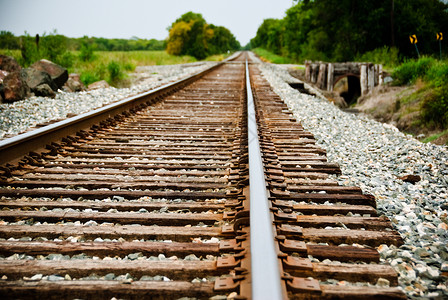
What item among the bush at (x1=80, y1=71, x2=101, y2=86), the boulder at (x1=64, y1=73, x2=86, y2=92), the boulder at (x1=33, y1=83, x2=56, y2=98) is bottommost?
the boulder at (x1=33, y1=83, x2=56, y2=98)

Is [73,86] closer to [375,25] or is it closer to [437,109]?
[437,109]

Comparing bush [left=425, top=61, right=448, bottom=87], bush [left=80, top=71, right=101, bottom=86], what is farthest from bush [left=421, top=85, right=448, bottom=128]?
bush [left=80, top=71, right=101, bottom=86]

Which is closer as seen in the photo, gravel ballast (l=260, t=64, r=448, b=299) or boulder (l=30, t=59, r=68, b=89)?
gravel ballast (l=260, t=64, r=448, b=299)

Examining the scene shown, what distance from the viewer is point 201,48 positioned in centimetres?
4178

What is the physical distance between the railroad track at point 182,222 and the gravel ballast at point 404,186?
0.11 m

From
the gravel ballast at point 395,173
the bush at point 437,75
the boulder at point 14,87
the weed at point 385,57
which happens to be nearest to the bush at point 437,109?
the bush at point 437,75

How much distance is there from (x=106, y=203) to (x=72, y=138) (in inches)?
65.8

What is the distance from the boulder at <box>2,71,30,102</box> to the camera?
5996 mm

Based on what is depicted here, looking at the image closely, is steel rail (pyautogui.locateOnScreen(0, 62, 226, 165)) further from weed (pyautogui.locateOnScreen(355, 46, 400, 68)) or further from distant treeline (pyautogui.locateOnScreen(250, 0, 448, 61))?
distant treeline (pyautogui.locateOnScreen(250, 0, 448, 61))

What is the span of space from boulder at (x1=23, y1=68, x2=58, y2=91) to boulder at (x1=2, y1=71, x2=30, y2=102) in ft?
1.02

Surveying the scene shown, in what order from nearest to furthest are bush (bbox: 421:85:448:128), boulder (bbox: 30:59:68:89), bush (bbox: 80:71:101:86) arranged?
bush (bbox: 421:85:448:128) < boulder (bbox: 30:59:68:89) < bush (bbox: 80:71:101:86)

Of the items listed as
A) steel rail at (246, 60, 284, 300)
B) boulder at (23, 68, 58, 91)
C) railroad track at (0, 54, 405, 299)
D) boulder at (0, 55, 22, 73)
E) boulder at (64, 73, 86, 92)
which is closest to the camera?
steel rail at (246, 60, 284, 300)

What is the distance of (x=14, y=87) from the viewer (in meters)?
6.09

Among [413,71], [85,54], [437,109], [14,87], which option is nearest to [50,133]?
[14,87]
